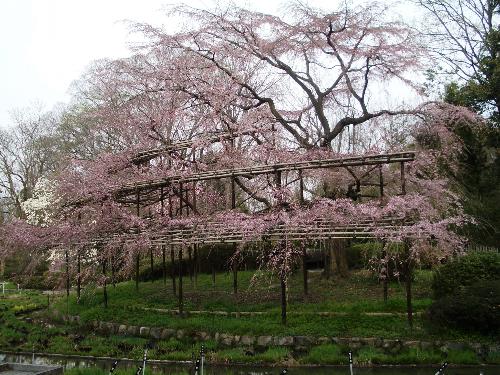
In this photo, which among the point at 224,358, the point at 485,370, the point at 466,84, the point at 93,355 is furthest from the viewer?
the point at 466,84

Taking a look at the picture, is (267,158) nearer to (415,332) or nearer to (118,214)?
(118,214)

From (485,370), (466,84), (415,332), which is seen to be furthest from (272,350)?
(466,84)

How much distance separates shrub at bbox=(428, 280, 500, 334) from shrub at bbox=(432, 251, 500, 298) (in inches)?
16.0

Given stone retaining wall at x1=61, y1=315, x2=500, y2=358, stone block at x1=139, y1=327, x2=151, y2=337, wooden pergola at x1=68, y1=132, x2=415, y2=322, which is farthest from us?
stone block at x1=139, y1=327, x2=151, y2=337

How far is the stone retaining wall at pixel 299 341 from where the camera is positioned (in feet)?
30.3

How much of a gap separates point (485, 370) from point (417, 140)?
9.83m

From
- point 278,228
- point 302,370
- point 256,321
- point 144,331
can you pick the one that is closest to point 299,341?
point 302,370

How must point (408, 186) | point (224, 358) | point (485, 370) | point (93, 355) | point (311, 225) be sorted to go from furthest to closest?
point (408, 186) → point (311, 225) → point (93, 355) → point (224, 358) → point (485, 370)

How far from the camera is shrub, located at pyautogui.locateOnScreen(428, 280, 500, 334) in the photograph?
30.0 feet

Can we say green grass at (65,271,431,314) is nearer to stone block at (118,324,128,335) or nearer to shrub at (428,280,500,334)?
stone block at (118,324,128,335)

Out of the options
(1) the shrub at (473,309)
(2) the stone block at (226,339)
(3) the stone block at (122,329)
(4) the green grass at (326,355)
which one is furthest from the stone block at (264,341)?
(3) the stone block at (122,329)

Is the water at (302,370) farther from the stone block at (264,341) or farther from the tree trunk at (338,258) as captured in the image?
the tree trunk at (338,258)

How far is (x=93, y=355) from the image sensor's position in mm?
10711

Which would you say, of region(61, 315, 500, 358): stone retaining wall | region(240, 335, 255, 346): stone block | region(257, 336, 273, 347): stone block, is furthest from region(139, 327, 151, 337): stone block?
region(257, 336, 273, 347): stone block
